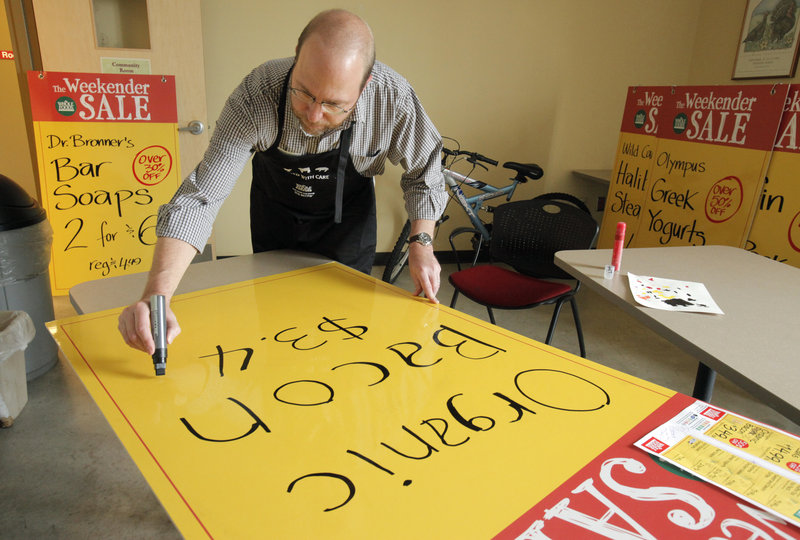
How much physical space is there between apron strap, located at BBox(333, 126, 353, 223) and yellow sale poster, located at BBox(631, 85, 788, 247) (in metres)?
2.19

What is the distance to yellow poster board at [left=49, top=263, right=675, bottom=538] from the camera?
662 millimetres

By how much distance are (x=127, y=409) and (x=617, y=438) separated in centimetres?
76

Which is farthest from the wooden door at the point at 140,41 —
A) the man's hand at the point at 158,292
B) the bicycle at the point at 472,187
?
the man's hand at the point at 158,292

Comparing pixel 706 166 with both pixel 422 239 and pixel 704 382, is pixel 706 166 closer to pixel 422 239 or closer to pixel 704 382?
pixel 704 382

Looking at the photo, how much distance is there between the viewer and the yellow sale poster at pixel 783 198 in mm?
2422

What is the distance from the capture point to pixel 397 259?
348 centimetres

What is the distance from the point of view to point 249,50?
328 cm

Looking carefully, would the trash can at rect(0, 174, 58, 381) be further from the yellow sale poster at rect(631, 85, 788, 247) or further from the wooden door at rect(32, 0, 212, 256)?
the yellow sale poster at rect(631, 85, 788, 247)

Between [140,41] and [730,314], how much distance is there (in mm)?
3160

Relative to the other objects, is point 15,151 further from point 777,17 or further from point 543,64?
point 777,17

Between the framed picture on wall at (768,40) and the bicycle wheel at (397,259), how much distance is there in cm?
253

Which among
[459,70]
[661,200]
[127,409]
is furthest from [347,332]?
[459,70]

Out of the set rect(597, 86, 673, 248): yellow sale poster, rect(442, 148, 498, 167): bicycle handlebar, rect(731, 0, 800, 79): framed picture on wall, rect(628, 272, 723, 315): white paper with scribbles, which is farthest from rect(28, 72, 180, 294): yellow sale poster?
rect(731, 0, 800, 79): framed picture on wall

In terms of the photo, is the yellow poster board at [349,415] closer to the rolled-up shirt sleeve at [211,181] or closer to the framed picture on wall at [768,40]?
the rolled-up shirt sleeve at [211,181]
